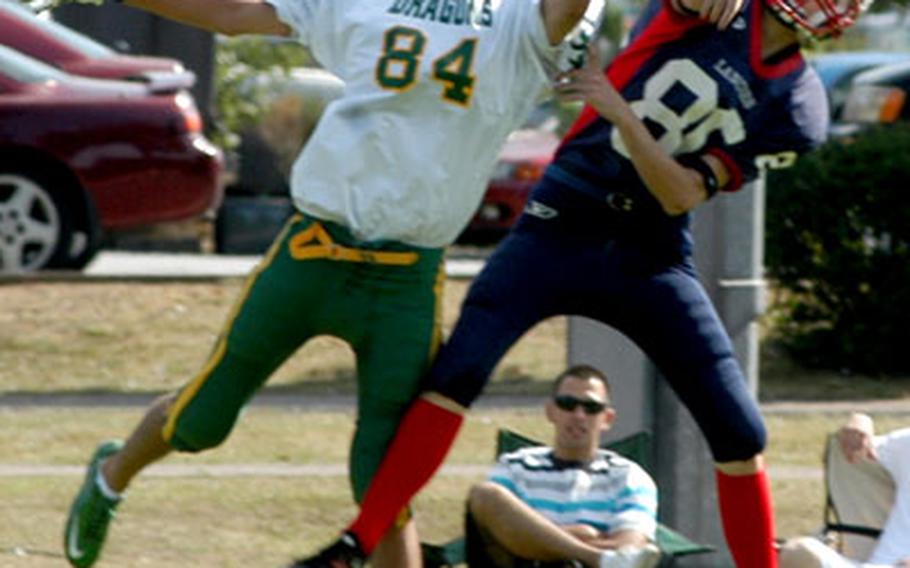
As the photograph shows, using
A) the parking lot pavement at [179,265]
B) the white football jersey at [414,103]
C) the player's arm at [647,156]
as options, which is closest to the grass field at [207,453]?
the parking lot pavement at [179,265]

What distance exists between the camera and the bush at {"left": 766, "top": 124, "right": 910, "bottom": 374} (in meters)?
12.2

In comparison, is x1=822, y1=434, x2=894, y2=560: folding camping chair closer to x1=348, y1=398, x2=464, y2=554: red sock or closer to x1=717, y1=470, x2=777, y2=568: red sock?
x1=717, y1=470, x2=777, y2=568: red sock

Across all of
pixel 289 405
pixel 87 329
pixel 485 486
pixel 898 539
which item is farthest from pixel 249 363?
pixel 87 329

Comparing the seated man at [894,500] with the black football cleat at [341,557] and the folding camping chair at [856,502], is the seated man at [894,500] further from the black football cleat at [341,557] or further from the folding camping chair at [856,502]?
the black football cleat at [341,557]

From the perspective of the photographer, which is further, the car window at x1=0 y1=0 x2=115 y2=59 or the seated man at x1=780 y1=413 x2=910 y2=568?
the car window at x1=0 y1=0 x2=115 y2=59

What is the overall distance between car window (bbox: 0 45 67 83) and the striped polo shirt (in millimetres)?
7769

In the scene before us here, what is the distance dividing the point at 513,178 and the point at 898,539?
39.0 ft

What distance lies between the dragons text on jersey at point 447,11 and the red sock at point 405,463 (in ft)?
3.08

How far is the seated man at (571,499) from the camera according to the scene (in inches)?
265

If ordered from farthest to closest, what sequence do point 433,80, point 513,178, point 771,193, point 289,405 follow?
1. point 513,178
2. point 771,193
3. point 289,405
4. point 433,80

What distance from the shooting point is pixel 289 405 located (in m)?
11.4

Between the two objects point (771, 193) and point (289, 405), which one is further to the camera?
point (771, 193)

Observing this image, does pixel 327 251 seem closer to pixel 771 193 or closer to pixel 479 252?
pixel 771 193

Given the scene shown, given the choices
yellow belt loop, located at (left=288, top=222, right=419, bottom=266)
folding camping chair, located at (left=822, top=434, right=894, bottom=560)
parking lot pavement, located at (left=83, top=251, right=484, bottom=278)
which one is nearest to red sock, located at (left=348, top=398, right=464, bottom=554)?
yellow belt loop, located at (left=288, top=222, right=419, bottom=266)
